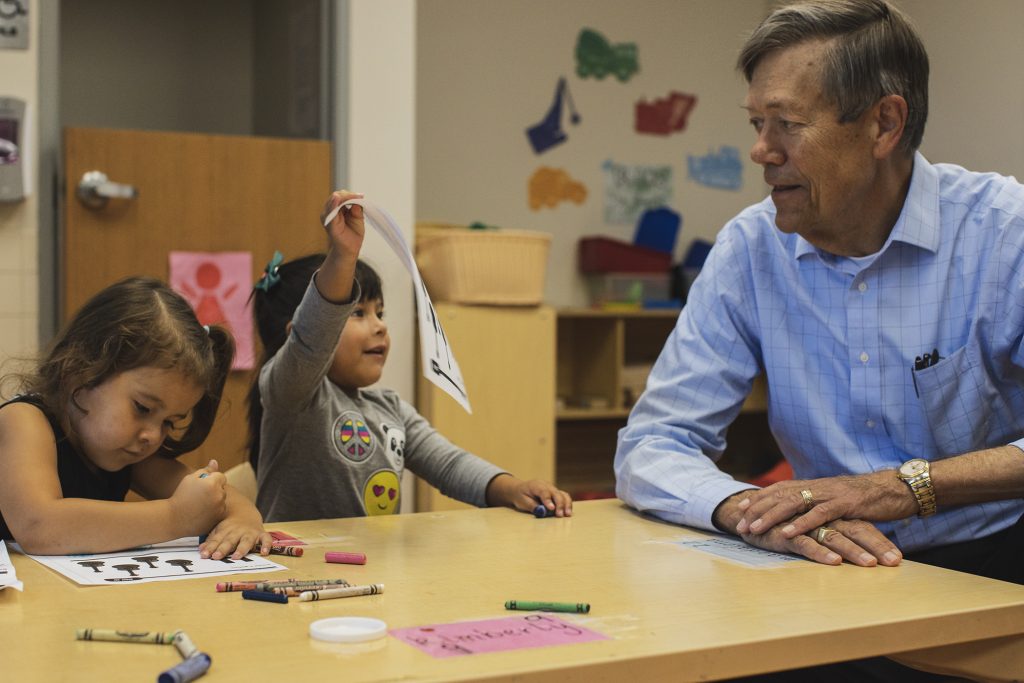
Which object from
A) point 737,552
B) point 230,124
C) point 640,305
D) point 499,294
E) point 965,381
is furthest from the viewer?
point 640,305

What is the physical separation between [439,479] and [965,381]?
0.89 meters

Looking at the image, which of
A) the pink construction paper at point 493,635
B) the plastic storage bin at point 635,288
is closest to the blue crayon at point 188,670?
the pink construction paper at point 493,635

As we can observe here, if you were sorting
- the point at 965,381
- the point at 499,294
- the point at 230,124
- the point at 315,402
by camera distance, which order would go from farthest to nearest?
the point at 230,124 < the point at 499,294 < the point at 315,402 < the point at 965,381

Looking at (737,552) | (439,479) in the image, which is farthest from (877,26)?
(439,479)

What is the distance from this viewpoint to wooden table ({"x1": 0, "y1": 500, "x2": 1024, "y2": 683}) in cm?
83

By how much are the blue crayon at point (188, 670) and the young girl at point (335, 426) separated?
32.4 inches

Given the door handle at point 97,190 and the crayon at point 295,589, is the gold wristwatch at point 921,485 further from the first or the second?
the door handle at point 97,190

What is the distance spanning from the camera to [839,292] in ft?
5.40

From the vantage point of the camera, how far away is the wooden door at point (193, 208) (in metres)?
2.94

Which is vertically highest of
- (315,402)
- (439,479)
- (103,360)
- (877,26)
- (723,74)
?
(723,74)

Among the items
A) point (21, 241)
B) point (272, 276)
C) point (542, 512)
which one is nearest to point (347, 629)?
point (542, 512)

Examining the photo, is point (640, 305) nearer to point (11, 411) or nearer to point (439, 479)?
point (439, 479)

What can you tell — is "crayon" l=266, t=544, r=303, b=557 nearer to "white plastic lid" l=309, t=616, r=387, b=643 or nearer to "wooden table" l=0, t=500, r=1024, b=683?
"wooden table" l=0, t=500, r=1024, b=683

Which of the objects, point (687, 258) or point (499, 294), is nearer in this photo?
point (499, 294)
